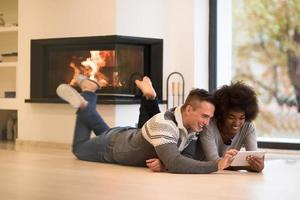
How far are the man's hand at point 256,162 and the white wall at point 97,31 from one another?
2.26 meters

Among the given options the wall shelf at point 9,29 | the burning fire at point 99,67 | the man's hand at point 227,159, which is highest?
the wall shelf at point 9,29

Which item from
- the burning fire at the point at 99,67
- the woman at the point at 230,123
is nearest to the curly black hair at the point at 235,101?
the woman at the point at 230,123

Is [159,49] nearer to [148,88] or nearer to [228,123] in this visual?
[148,88]

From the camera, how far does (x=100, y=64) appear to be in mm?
5734

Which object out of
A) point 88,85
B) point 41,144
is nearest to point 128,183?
point 88,85

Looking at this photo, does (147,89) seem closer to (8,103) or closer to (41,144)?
(41,144)

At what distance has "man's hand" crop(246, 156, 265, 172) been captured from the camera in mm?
3512

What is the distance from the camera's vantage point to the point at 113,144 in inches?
153

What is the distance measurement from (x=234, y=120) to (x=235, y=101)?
122 millimetres

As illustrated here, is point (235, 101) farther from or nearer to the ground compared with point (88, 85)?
nearer to the ground

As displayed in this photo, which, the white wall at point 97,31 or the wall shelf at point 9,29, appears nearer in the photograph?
the white wall at point 97,31

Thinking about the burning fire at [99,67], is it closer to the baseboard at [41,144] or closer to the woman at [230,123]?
the baseboard at [41,144]

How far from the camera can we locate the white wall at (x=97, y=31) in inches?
224

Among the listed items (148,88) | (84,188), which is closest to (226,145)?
(148,88)
